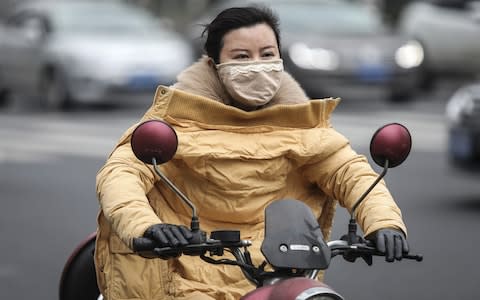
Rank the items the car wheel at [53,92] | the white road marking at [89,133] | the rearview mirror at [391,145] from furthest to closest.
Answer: the car wheel at [53,92] → the white road marking at [89,133] → the rearview mirror at [391,145]

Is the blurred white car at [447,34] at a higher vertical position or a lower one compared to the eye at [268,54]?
lower

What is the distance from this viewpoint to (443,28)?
2217cm

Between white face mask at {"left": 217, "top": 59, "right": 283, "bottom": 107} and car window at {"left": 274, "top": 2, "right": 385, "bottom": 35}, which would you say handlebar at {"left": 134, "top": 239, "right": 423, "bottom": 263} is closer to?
white face mask at {"left": 217, "top": 59, "right": 283, "bottom": 107}

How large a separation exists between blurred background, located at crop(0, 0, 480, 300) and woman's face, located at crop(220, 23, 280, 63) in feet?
19.6

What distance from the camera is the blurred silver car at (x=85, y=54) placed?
64.4 ft

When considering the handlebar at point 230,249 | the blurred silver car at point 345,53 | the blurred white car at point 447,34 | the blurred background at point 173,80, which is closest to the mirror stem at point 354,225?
the handlebar at point 230,249

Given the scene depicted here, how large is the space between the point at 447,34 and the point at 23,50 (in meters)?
6.43

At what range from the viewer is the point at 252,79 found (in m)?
4.31

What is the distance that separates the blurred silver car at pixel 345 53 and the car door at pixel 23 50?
231 cm

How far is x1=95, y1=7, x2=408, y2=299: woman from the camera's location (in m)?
4.22

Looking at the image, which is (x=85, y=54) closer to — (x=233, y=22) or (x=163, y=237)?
(x=233, y=22)

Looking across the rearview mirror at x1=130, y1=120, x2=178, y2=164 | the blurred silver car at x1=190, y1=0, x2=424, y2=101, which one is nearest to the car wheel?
the blurred silver car at x1=190, y1=0, x2=424, y2=101

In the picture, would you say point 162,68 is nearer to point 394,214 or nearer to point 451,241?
point 451,241

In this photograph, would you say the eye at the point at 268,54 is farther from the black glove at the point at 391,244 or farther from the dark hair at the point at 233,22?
the black glove at the point at 391,244
